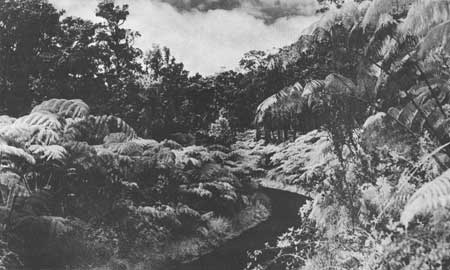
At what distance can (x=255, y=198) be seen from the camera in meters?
13.3

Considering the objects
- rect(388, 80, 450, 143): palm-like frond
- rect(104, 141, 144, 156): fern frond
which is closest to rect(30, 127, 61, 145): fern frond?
rect(104, 141, 144, 156): fern frond

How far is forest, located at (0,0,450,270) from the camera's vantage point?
4.28 meters

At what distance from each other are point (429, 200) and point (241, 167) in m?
11.6

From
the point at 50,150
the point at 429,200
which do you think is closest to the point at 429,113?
the point at 429,200

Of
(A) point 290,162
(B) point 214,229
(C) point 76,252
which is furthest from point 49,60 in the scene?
(A) point 290,162

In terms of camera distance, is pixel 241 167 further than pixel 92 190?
Yes

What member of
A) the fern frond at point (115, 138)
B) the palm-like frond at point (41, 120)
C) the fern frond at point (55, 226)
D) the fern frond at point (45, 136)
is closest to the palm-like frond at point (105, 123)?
the fern frond at point (115, 138)

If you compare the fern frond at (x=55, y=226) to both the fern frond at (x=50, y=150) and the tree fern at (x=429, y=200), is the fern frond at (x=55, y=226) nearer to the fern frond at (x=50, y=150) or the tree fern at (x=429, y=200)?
the fern frond at (x=50, y=150)

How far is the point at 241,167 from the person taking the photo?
46.4ft

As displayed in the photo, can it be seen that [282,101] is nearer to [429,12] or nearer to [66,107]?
[429,12]

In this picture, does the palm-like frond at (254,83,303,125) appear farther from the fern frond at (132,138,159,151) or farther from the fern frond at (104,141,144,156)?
the fern frond at (132,138,159,151)

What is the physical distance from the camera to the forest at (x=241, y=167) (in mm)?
4281

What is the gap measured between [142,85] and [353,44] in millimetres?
10740

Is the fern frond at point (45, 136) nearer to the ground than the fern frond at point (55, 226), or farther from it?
farther from it
